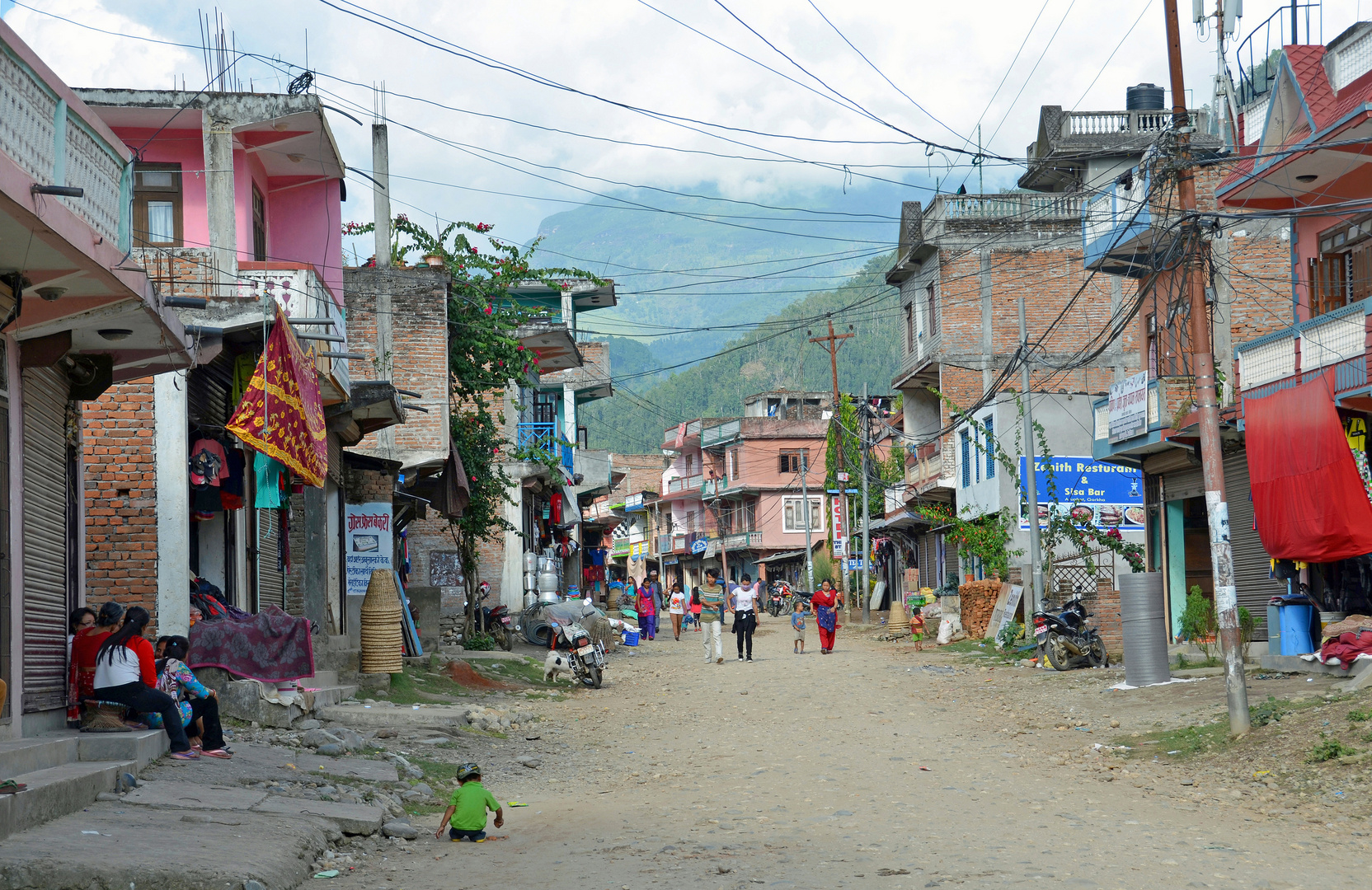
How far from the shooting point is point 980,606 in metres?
31.9

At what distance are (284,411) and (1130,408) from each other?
1521cm

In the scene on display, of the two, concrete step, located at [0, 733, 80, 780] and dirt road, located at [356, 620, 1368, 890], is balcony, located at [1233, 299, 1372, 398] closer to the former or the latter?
dirt road, located at [356, 620, 1368, 890]

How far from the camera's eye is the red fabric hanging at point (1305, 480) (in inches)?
638

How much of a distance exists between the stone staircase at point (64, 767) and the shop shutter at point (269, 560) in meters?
6.85

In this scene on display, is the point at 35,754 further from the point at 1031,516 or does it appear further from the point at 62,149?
the point at 1031,516

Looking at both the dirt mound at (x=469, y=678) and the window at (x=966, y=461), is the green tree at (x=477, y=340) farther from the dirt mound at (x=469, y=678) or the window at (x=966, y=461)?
the window at (x=966, y=461)

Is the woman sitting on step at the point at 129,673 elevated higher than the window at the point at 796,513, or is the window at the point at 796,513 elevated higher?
the window at the point at 796,513

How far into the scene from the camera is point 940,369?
41438 millimetres

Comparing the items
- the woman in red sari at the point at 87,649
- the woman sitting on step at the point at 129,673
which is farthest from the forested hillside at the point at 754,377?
the woman sitting on step at the point at 129,673

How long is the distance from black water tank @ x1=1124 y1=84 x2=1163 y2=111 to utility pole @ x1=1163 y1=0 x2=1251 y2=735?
26.6 m

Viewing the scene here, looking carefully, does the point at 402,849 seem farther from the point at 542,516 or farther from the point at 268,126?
the point at 542,516

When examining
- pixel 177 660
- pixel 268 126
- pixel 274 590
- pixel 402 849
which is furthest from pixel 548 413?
pixel 402 849

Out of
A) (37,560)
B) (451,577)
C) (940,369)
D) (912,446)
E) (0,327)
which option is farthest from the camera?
(912,446)

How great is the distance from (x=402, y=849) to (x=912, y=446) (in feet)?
125
